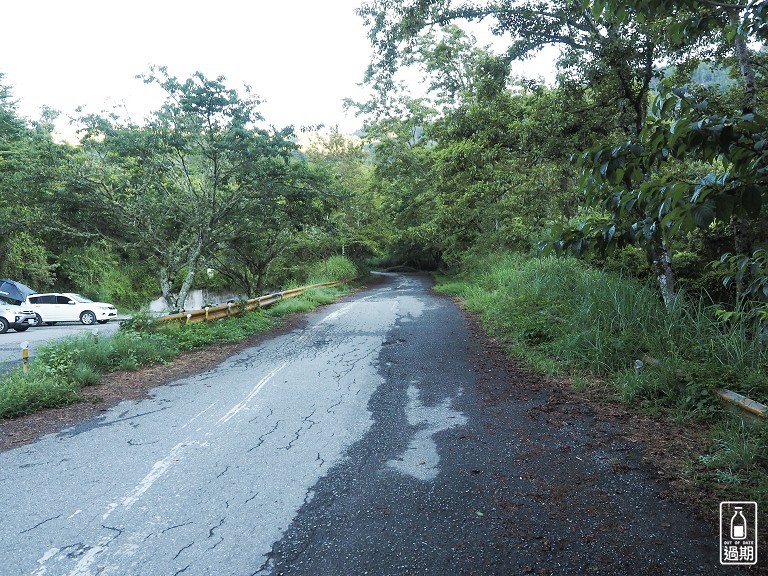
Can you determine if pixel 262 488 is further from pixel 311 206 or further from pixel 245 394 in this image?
pixel 311 206

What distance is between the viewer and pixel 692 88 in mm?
7270

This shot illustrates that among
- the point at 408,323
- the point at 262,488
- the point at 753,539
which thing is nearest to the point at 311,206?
the point at 408,323

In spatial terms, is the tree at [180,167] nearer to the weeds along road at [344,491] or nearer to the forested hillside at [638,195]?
the forested hillside at [638,195]

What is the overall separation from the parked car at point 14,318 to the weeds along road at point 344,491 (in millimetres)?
13441

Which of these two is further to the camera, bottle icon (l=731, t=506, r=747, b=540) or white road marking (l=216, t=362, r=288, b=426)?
white road marking (l=216, t=362, r=288, b=426)

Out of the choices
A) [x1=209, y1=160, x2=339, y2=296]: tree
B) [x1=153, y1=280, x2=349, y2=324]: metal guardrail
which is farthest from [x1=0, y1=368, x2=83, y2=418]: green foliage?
[x1=209, y1=160, x2=339, y2=296]: tree

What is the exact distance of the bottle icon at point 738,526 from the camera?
2.77 metres

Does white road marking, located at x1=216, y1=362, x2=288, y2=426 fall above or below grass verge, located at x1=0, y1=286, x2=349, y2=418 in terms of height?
below

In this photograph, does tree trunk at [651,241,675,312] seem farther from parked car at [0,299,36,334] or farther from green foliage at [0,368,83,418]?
parked car at [0,299,36,334]

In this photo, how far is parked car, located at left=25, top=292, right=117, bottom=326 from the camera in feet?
58.7

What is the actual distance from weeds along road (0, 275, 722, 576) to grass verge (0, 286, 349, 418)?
→ 1.08 meters

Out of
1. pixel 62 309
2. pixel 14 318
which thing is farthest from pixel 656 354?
pixel 62 309

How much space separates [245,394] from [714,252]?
891 centimetres

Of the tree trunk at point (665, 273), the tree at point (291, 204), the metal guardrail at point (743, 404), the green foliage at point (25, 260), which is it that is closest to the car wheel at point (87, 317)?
the green foliage at point (25, 260)
